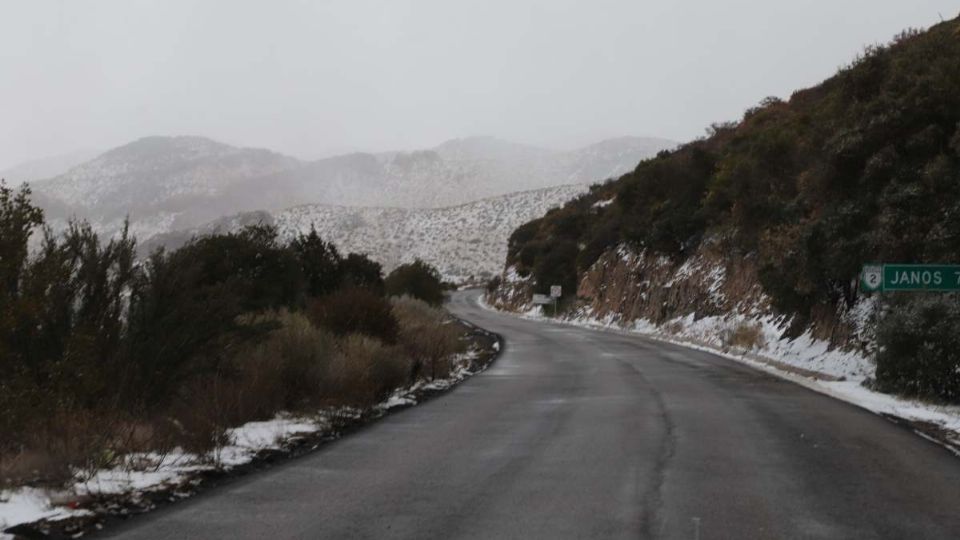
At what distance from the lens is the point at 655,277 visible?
4553 cm

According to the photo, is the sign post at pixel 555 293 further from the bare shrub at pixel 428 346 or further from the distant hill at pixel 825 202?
the bare shrub at pixel 428 346

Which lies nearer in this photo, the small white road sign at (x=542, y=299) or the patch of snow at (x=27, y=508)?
the patch of snow at (x=27, y=508)

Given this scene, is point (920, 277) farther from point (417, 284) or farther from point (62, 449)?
point (417, 284)

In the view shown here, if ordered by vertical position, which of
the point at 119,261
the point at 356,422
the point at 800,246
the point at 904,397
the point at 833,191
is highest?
the point at 833,191

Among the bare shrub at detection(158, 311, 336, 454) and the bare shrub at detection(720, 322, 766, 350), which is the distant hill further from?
the bare shrub at detection(158, 311, 336, 454)

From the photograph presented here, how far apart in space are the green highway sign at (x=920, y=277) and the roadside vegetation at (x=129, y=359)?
943 centimetres

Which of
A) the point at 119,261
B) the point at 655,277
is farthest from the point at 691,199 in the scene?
the point at 119,261

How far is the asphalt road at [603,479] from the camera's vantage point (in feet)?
21.5

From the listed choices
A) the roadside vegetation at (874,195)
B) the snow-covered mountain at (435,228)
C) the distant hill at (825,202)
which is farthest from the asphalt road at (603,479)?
the snow-covered mountain at (435,228)

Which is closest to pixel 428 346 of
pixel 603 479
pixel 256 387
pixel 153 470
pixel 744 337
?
pixel 256 387

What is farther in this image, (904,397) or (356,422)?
(904,397)

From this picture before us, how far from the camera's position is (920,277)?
15266 millimetres

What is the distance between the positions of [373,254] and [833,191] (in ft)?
318

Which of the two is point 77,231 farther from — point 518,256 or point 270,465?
point 518,256
